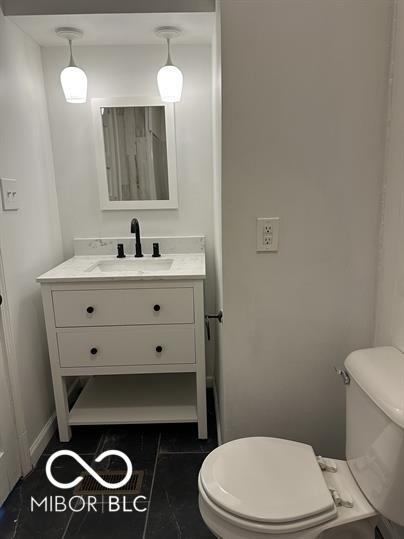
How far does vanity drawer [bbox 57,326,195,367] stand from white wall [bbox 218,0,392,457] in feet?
1.14

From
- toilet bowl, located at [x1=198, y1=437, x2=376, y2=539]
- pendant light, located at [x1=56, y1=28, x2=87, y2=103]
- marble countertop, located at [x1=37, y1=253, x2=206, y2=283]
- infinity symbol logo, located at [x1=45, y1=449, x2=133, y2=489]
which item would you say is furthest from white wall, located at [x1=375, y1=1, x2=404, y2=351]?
pendant light, located at [x1=56, y1=28, x2=87, y2=103]

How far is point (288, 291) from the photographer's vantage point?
126 cm

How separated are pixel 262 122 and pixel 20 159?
43.7 inches

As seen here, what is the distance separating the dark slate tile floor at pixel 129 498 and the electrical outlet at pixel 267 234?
3.48 feet

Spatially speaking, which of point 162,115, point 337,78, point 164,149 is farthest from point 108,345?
point 337,78

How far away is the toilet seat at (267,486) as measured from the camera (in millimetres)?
894

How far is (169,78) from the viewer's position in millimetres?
1676

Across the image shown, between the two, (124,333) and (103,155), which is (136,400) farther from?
(103,155)

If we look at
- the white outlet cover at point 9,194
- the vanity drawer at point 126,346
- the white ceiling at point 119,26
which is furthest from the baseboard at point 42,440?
the white ceiling at point 119,26

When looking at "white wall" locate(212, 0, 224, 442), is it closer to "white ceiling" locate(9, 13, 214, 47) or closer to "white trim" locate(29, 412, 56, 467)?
"white ceiling" locate(9, 13, 214, 47)

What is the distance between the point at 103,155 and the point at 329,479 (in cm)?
177

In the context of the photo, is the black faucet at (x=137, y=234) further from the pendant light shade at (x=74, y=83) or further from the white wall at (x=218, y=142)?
the pendant light shade at (x=74, y=83)

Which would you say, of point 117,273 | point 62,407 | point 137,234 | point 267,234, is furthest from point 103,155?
point 62,407

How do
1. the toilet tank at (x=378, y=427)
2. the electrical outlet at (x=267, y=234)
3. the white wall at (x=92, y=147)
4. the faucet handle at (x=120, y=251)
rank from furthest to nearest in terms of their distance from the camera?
the faucet handle at (x=120, y=251), the white wall at (x=92, y=147), the electrical outlet at (x=267, y=234), the toilet tank at (x=378, y=427)
